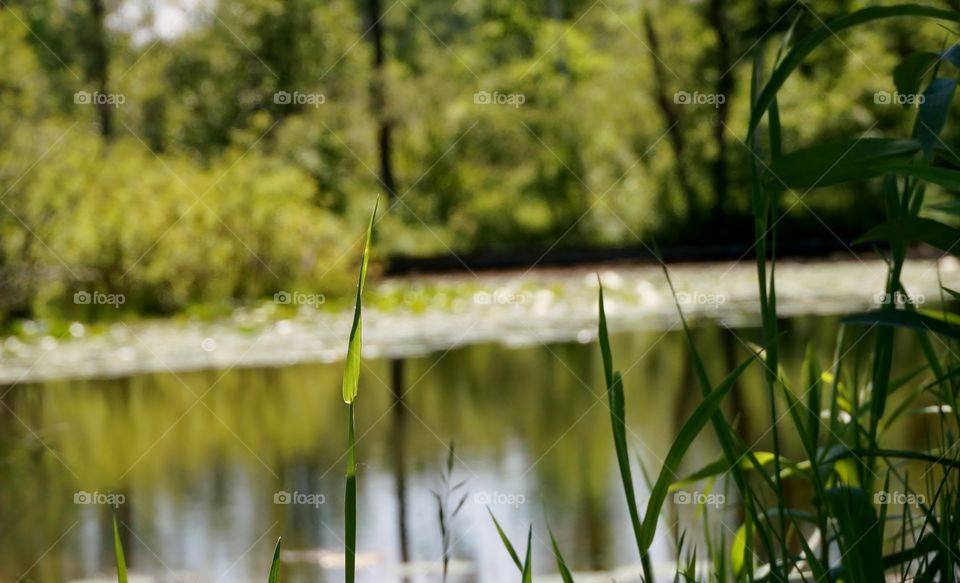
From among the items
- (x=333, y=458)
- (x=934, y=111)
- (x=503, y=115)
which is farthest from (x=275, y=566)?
(x=503, y=115)

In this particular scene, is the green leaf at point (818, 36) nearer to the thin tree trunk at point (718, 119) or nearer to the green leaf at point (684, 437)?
the green leaf at point (684, 437)

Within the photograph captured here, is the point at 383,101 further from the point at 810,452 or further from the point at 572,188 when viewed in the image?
the point at 810,452

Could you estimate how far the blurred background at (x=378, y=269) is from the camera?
3.40 m

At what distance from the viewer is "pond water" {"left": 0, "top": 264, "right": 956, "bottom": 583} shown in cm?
291

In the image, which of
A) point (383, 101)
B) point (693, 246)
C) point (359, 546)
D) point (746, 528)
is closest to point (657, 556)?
point (359, 546)

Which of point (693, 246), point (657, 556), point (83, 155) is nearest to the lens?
point (657, 556)

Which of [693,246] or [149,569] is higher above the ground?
[693,246]

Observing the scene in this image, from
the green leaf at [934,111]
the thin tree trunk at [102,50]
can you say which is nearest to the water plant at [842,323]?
the green leaf at [934,111]

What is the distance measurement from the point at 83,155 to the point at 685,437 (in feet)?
26.5

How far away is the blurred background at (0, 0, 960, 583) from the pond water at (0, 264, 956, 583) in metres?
0.02

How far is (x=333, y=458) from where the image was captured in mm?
4035

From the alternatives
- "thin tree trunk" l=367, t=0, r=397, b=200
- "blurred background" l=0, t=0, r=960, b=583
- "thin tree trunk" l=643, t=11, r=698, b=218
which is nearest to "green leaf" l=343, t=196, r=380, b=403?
"blurred background" l=0, t=0, r=960, b=583

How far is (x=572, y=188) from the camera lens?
44.3 feet

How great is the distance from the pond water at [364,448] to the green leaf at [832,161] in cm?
38
